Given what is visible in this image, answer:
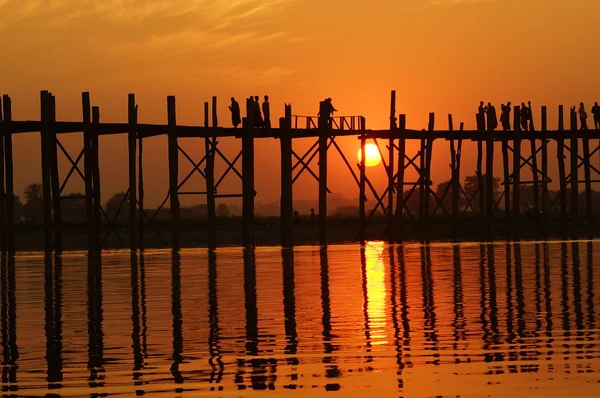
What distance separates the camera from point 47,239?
36719 millimetres

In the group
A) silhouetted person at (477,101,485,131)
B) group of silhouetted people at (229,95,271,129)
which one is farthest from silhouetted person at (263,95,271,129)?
silhouetted person at (477,101,485,131)

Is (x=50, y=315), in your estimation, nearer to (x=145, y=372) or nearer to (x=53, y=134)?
(x=145, y=372)

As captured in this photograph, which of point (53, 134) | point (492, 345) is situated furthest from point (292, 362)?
point (53, 134)

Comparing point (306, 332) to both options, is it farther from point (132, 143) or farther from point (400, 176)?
point (400, 176)

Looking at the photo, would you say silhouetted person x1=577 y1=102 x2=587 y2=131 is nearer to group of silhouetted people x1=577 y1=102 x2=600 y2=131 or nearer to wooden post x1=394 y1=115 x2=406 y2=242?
group of silhouetted people x1=577 y1=102 x2=600 y2=131

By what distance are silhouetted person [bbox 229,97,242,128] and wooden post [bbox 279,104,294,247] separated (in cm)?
143

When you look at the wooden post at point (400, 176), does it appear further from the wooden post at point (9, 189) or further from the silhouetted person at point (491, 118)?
the wooden post at point (9, 189)

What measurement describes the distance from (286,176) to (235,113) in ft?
8.86

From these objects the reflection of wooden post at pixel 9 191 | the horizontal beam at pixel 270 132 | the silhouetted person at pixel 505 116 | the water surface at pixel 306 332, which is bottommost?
the water surface at pixel 306 332

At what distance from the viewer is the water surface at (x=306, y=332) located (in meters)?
10.6

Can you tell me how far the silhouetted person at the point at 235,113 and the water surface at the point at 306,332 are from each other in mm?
14137

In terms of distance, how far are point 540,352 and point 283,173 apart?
29870mm

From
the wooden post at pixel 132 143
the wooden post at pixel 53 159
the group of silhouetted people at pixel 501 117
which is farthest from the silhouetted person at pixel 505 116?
the wooden post at pixel 53 159

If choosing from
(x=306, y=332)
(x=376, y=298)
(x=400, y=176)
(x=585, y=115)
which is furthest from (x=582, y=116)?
(x=306, y=332)
